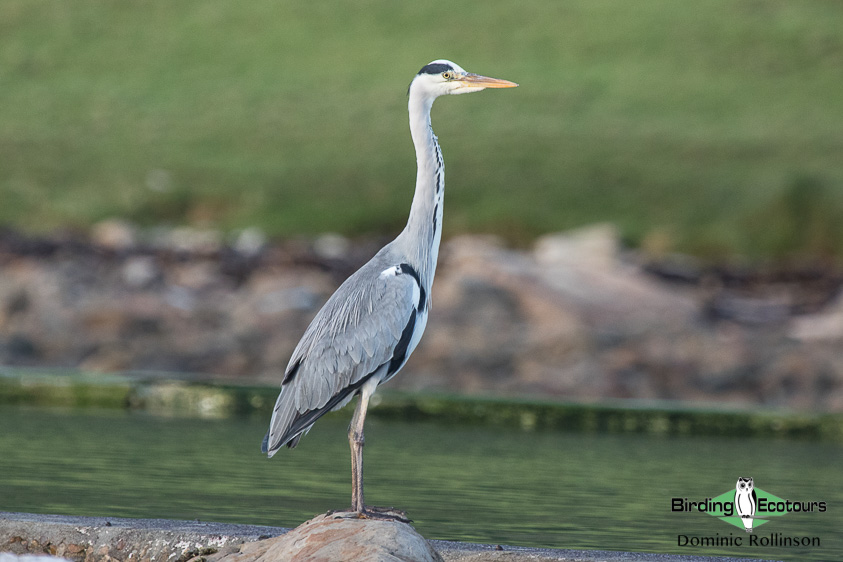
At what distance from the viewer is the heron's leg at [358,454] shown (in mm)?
7148

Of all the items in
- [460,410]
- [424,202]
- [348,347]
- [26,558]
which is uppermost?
[424,202]

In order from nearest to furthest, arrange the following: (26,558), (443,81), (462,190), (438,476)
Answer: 1. (26,558)
2. (443,81)
3. (438,476)
4. (462,190)

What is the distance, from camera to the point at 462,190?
1473 inches

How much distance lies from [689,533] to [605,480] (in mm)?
2417

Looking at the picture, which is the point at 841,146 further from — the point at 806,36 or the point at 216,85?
the point at 216,85

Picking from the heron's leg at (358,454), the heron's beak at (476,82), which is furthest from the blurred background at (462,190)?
the heron's beak at (476,82)

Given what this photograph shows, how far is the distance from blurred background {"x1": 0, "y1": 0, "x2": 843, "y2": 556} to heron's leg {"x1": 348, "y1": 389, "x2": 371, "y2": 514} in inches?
67.9

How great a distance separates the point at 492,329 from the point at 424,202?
463 inches

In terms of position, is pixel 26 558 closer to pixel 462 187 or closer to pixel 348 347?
pixel 348 347

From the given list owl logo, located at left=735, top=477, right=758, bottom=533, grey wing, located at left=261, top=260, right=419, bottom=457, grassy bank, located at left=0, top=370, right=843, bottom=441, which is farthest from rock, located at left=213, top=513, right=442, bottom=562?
grassy bank, located at left=0, top=370, right=843, bottom=441

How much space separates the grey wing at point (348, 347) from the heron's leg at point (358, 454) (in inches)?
6.2

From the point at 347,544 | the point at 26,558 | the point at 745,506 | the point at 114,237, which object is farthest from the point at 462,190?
the point at 347,544

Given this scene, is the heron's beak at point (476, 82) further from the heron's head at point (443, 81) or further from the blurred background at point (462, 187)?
the blurred background at point (462, 187)

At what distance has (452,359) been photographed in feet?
64.5
